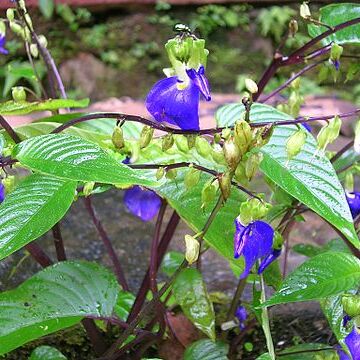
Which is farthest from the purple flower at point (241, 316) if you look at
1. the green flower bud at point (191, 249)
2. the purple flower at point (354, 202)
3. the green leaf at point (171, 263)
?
the green flower bud at point (191, 249)

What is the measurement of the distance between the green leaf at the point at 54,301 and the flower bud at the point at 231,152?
0.89ft

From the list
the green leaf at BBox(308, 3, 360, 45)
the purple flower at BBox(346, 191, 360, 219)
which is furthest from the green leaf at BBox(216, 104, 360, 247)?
the green leaf at BBox(308, 3, 360, 45)

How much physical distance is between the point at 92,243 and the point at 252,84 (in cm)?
71

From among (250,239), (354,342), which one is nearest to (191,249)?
(250,239)

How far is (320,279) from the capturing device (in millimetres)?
599

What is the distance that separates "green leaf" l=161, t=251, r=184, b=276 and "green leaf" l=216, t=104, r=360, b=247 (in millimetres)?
305

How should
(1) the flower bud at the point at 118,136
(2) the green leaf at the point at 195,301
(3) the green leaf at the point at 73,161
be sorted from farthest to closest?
(2) the green leaf at the point at 195,301
(1) the flower bud at the point at 118,136
(3) the green leaf at the point at 73,161

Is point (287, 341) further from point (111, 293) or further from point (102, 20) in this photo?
point (102, 20)

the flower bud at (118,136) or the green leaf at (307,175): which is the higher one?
the flower bud at (118,136)

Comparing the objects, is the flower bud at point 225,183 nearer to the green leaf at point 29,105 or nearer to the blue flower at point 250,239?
the blue flower at point 250,239

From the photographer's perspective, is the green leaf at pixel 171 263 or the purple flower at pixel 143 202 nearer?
the purple flower at pixel 143 202

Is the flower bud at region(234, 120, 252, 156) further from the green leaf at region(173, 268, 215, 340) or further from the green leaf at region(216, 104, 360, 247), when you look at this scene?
the green leaf at region(173, 268, 215, 340)

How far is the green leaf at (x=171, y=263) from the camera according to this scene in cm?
96

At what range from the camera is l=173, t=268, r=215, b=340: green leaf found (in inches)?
30.1
